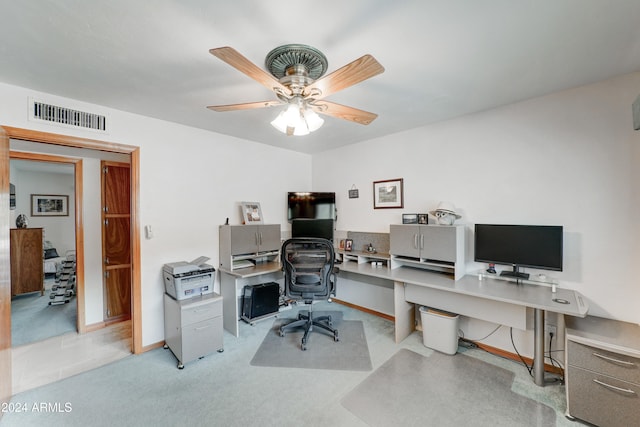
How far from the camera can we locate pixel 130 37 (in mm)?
A: 1508

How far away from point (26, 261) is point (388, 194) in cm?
615

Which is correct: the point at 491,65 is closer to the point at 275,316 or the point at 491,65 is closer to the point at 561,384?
the point at 561,384

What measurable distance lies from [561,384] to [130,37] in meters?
4.01

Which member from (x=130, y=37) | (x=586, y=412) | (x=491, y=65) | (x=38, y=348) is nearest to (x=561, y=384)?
(x=586, y=412)

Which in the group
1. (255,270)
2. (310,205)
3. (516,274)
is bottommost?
(255,270)

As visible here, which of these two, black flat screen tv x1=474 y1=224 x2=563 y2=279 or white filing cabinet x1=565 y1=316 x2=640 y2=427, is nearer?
white filing cabinet x1=565 y1=316 x2=640 y2=427

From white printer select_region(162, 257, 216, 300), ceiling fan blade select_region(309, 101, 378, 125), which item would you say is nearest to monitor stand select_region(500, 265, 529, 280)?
ceiling fan blade select_region(309, 101, 378, 125)

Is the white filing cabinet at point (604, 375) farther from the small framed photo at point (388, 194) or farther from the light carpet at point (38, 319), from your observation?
the light carpet at point (38, 319)

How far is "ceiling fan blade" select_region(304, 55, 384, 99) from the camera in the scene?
1.29 m

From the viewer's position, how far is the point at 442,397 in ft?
6.68

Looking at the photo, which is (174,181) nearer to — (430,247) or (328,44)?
(328,44)

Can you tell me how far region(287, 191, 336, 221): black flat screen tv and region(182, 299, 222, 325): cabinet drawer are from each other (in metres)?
1.82

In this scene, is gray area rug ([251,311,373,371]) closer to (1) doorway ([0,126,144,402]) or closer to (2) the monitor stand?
(1) doorway ([0,126,144,402])

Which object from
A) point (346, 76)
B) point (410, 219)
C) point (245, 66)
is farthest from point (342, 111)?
point (410, 219)
